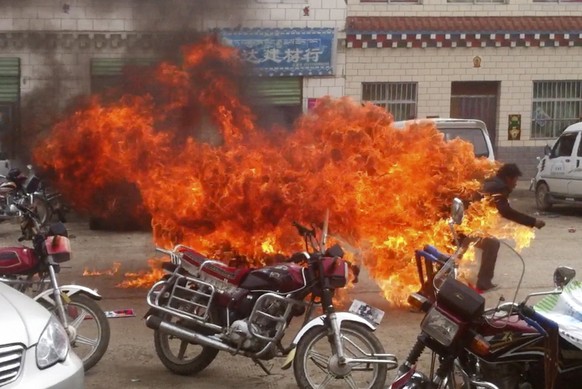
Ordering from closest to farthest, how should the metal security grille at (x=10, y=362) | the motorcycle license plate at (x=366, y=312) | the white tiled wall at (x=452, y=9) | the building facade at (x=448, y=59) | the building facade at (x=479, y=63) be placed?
the metal security grille at (x=10, y=362), the motorcycle license plate at (x=366, y=312), the building facade at (x=448, y=59), the building facade at (x=479, y=63), the white tiled wall at (x=452, y=9)

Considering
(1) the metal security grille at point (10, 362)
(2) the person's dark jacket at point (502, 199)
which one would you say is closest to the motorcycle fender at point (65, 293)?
(1) the metal security grille at point (10, 362)

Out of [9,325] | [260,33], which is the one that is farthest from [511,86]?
[9,325]

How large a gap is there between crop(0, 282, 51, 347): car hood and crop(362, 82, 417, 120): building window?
57.0 ft

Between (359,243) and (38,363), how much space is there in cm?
421

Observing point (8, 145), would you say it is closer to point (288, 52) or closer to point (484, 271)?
point (288, 52)

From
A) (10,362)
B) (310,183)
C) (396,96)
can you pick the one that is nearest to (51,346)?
(10,362)

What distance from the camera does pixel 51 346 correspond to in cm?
452

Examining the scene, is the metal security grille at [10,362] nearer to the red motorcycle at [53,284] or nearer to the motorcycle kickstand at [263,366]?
the red motorcycle at [53,284]

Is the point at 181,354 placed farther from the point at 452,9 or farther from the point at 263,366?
the point at 452,9

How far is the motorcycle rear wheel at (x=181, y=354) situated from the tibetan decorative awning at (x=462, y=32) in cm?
1537

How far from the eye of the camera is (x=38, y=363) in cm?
436

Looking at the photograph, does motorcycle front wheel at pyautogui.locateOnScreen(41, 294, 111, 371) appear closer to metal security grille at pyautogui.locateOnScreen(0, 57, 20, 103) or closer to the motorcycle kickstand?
the motorcycle kickstand

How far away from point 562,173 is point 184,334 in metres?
12.7

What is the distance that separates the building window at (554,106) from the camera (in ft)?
73.0
